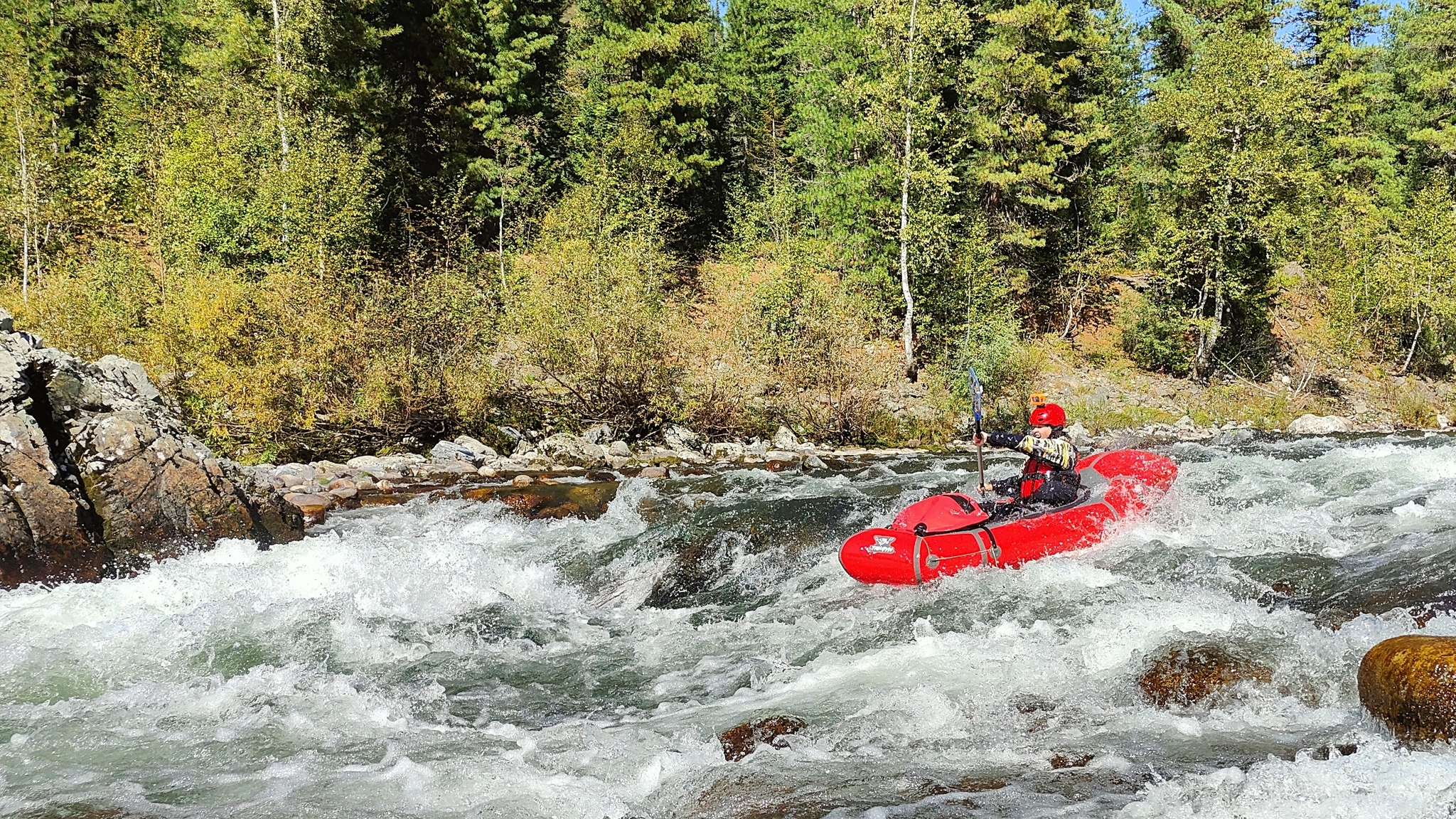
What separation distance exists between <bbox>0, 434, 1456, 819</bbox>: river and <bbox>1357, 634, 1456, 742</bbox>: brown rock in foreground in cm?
17

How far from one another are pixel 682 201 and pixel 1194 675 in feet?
89.6

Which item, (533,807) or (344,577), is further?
(344,577)

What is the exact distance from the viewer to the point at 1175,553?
337 inches

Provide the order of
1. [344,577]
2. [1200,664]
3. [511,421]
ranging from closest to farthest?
[1200,664]
[344,577]
[511,421]

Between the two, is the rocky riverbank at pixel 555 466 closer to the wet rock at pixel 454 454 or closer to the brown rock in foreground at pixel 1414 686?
the wet rock at pixel 454 454

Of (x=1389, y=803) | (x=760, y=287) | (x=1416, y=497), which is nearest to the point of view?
(x=1389, y=803)

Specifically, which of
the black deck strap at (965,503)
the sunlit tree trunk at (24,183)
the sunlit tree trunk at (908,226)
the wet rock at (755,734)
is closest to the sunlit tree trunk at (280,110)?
the sunlit tree trunk at (24,183)

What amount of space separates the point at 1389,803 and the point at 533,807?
162 inches

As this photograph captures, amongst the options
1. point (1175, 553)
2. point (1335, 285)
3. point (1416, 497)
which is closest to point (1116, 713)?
point (1175, 553)

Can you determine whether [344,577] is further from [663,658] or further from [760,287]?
[760,287]

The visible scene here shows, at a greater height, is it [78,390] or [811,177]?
[811,177]

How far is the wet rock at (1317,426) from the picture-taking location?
19984 mm

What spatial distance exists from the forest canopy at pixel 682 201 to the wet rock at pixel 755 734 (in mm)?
10948

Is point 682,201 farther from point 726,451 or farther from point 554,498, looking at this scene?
point 554,498
